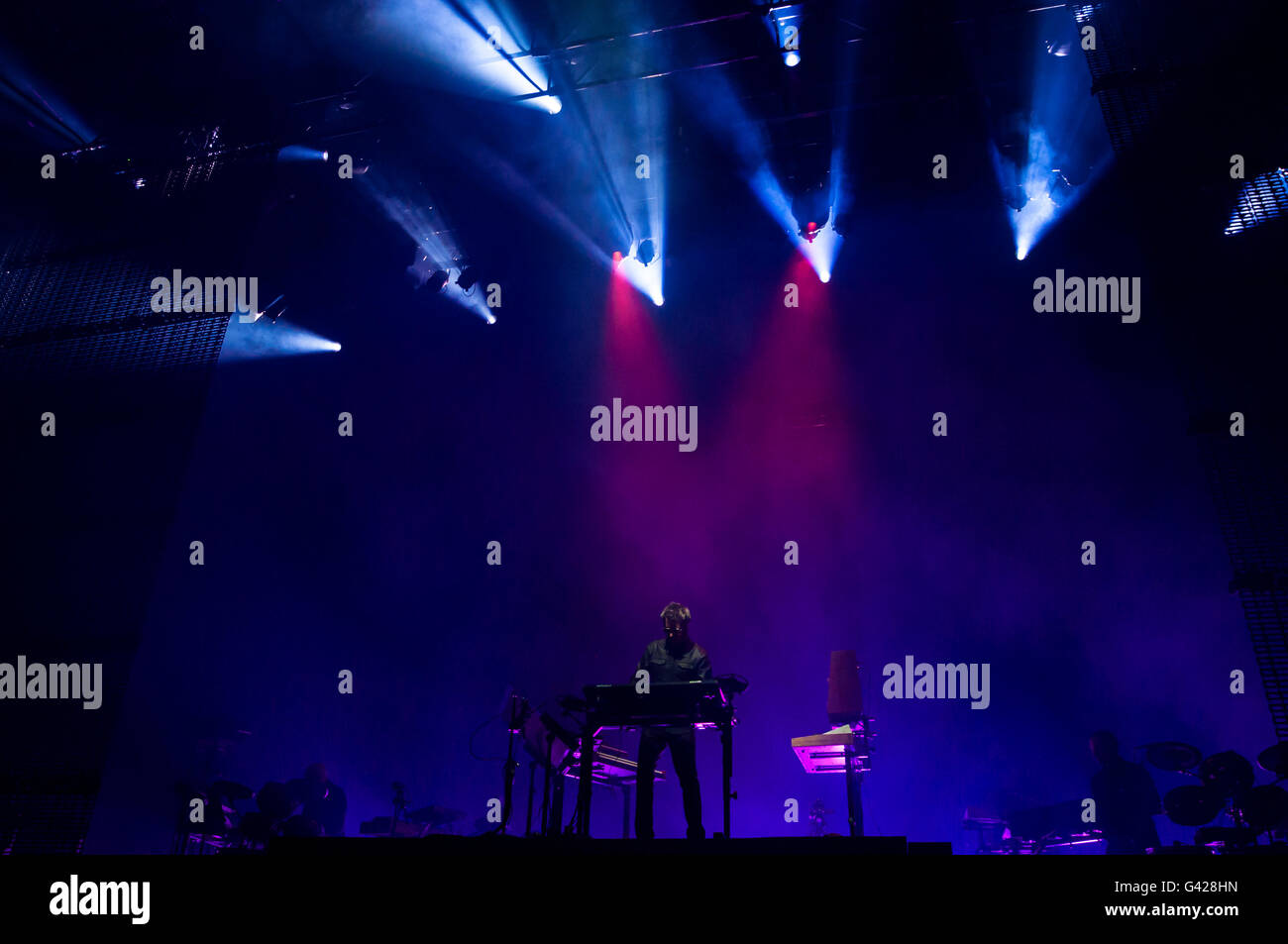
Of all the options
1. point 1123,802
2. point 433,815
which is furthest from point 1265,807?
point 433,815

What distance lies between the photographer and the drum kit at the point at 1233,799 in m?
5.25

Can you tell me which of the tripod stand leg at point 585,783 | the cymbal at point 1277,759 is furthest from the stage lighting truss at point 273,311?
the cymbal at point 1277,759

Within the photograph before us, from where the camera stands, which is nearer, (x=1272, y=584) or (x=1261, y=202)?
(x=1272, y=584)

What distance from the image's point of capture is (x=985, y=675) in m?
9.27

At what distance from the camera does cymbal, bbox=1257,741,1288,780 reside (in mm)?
5078

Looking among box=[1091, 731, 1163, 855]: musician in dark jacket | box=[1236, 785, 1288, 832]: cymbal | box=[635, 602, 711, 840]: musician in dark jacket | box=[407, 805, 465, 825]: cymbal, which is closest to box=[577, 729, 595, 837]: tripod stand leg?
box=[635, 602, 711, 840]: musician in dark jacket

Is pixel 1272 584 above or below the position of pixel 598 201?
below

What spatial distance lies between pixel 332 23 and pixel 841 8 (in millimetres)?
4770

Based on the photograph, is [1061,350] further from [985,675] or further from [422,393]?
[422,393]

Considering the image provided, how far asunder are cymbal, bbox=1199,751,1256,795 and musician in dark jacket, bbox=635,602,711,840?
3.42m

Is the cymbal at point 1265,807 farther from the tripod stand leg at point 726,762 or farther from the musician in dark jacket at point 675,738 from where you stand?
the musician in dark jacket at point 675,738

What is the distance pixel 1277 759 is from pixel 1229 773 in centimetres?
48

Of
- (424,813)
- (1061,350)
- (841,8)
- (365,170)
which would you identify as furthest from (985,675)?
(365,170)

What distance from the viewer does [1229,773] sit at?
5.61 meters
